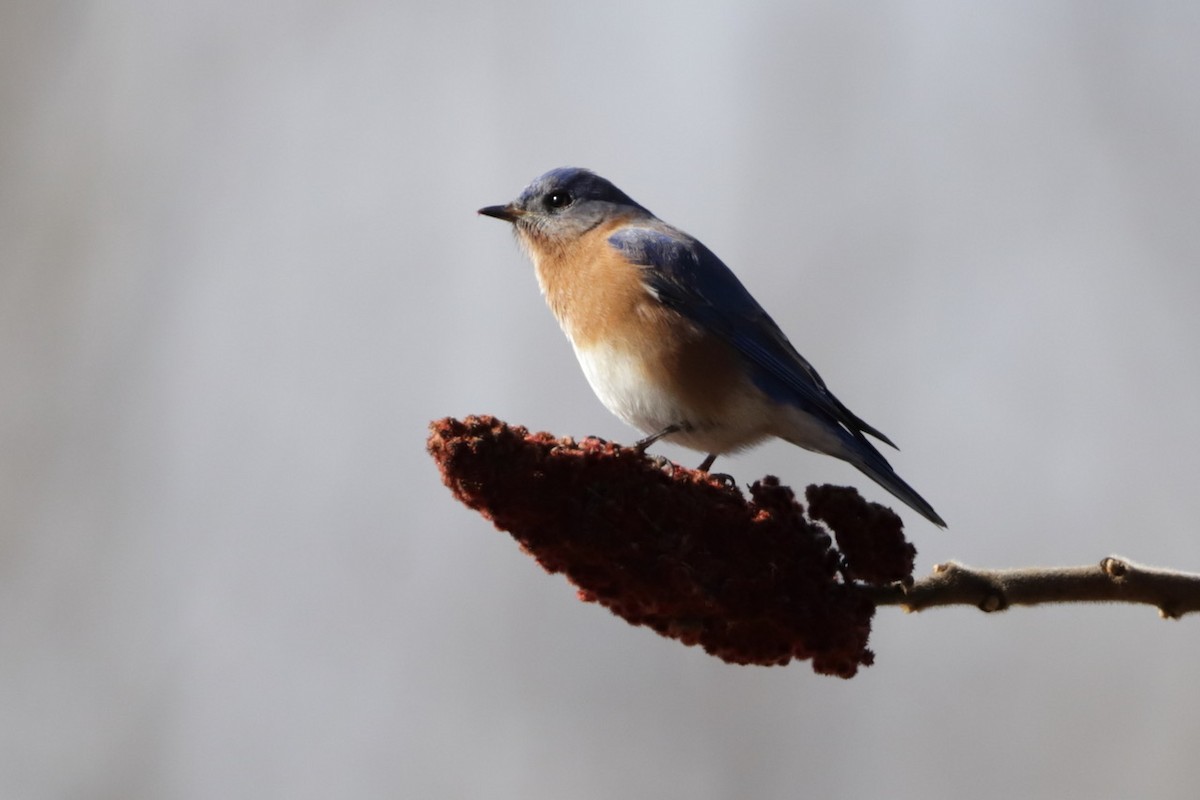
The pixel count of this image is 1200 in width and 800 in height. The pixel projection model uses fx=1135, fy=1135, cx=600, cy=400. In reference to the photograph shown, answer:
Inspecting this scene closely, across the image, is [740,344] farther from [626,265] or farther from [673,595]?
[673,595]

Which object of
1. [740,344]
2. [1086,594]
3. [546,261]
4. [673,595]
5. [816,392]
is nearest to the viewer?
[1086,594]

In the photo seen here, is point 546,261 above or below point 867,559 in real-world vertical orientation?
above

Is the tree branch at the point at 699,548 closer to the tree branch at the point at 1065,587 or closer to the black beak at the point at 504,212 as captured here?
the tree branch at the point at 1065,587

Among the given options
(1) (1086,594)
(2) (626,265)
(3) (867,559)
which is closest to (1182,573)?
(1) (1086,594)

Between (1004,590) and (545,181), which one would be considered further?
(545,181)

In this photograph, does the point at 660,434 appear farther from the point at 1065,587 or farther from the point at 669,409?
the point at 1065,587

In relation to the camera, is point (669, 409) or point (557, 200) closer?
point (669, 409)

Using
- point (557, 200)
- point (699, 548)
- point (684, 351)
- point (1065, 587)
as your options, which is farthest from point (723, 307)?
point (1065, 587)
